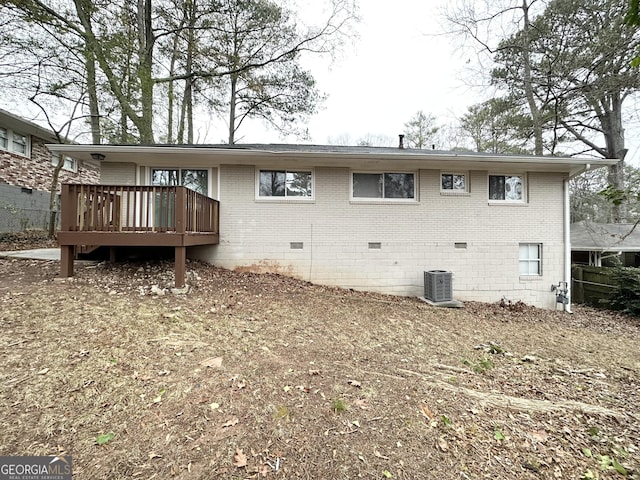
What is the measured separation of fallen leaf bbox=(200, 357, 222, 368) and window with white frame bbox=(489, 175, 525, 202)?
321 inches

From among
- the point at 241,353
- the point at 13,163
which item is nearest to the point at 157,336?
the point at 241,353

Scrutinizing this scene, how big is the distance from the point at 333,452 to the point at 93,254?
24.9 feet

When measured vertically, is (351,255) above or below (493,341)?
above

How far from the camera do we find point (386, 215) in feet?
25.3

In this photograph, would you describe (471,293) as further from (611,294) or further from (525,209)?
(611,294)

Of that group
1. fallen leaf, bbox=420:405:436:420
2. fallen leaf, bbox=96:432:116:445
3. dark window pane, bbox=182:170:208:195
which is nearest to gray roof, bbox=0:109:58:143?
dark window pane, bbox=182:170:208:195

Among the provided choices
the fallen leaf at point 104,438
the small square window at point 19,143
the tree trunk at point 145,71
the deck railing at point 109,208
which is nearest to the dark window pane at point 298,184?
the deck railing at point 109,208

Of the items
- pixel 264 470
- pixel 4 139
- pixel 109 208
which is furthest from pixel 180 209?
pixel 4 139

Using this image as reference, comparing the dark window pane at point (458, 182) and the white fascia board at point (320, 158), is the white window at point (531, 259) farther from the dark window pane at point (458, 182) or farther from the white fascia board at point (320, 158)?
the dark window pane at point (458, 182)

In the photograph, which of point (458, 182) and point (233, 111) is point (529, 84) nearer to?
point (458, 182)

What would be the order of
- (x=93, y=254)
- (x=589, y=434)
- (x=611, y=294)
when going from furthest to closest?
(x=611, y=294) < (x=93, y=254) < (x=589, y=434)

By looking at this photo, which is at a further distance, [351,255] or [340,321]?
[351,255]

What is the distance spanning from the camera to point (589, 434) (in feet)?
7.66

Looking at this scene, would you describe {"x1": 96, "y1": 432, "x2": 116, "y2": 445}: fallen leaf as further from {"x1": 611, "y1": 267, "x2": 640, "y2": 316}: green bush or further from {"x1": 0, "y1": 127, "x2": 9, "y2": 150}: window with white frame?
{"x1": 0, "y1": 127, "x2": 9, "y2": 150}: window with white frame
